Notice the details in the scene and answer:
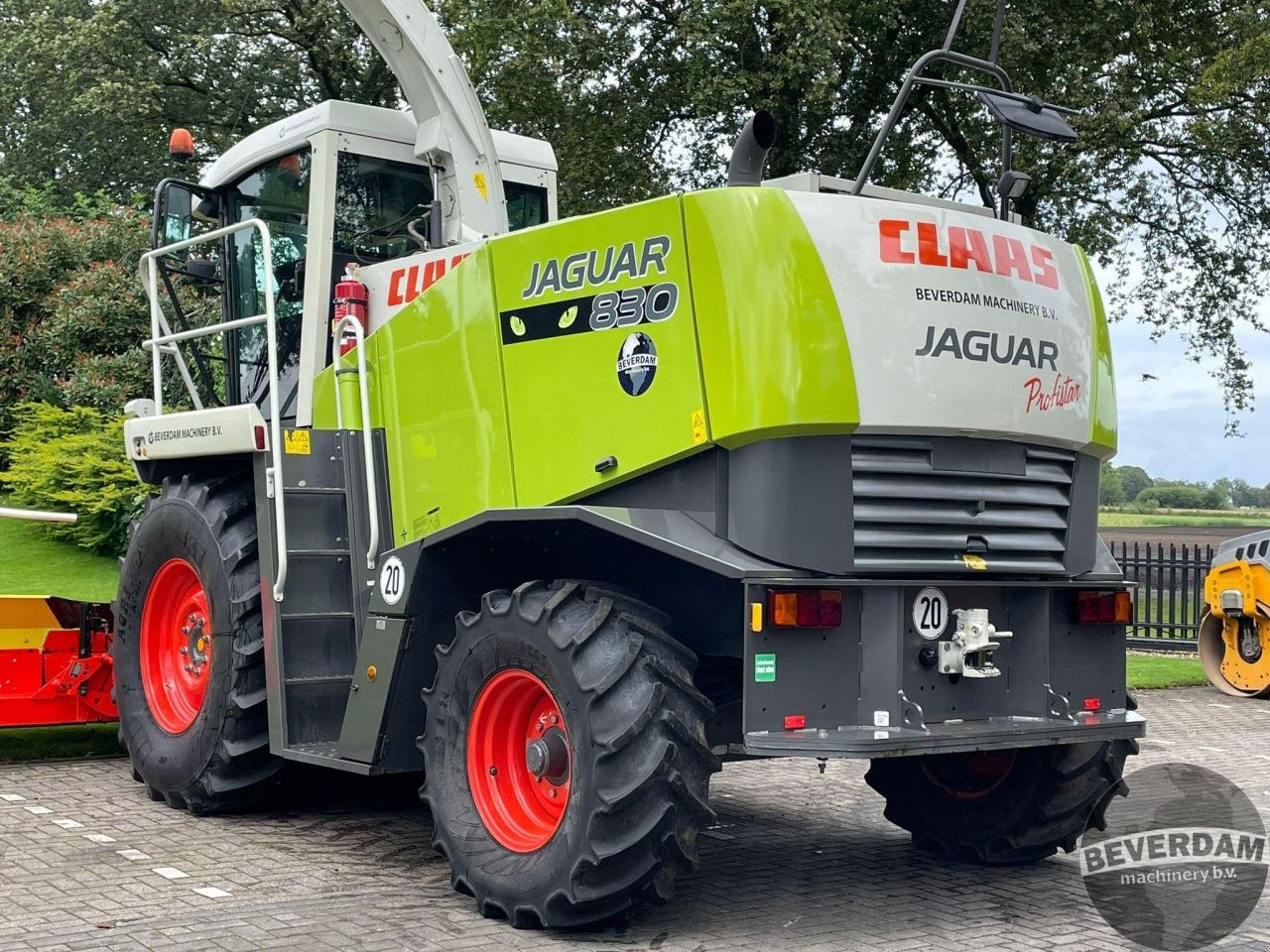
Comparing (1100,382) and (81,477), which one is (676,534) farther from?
(81,477)

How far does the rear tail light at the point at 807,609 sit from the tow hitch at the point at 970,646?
504 mm

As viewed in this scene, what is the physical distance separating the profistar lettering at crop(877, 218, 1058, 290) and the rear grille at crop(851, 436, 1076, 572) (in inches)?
26.1

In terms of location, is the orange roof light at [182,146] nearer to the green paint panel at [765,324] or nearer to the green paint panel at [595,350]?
the green paint panel at [595,350]

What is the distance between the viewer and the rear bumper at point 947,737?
514cm

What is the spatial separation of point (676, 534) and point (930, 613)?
1.01m

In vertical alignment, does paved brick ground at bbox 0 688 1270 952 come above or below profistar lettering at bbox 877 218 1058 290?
below

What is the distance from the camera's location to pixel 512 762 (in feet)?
19.4

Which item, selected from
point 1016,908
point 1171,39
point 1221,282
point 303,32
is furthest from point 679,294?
point 303,32

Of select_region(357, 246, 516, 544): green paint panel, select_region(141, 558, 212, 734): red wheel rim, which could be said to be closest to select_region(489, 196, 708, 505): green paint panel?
select_region(357, 246, 516, 544): green paint panel

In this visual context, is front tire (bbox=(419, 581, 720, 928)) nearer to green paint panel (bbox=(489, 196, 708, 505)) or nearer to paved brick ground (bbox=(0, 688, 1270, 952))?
paved brick ground (bbox=(0, 688, 1270, 952))

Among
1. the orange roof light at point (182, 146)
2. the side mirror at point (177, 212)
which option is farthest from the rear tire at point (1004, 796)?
the orange roof light at point (182, 146)

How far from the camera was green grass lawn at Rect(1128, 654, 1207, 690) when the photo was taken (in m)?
15.1

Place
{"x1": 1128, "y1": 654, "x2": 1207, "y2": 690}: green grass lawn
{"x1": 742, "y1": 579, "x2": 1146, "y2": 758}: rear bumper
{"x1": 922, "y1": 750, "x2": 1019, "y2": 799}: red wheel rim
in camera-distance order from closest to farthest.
Answer: 1. {"x1": 742, "y1": 579, "x2": 1146, "y2": 758}: rear bumper
2. {"x1": 922, "y1": 750, "x2": 1019, "y2": 799}: red wheel rim
3. {"x1": 1128, "y1": 654, "x2": 1207, "y2": 690}: green grass lawn

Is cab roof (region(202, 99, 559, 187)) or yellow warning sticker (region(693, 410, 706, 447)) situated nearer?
yellow warning sticker (region(693, 410, 706, 447))
